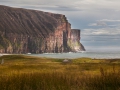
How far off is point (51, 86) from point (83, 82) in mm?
2857

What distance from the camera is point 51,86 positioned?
60.0ft

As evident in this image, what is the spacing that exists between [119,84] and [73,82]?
3210mm

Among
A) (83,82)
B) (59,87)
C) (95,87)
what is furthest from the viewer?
(83,82)

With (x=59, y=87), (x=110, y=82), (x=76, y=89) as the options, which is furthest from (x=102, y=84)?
(x=59, y=87)

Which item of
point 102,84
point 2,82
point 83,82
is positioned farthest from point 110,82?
point 2,82

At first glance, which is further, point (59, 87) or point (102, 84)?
point (102, 84)

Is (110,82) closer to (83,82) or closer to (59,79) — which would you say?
(83,82)

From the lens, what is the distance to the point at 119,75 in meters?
20.0

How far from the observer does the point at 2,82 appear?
59.2 feet

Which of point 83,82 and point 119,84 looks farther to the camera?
point 83,82

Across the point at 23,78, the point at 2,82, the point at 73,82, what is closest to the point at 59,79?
the point at 73,82

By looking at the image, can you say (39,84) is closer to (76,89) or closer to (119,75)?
(76,89)

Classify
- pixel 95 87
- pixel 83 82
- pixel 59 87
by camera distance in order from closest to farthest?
pixel 59 87 < pixel 95 87 < pixel 83 82

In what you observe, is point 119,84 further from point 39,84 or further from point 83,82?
point 39,84
